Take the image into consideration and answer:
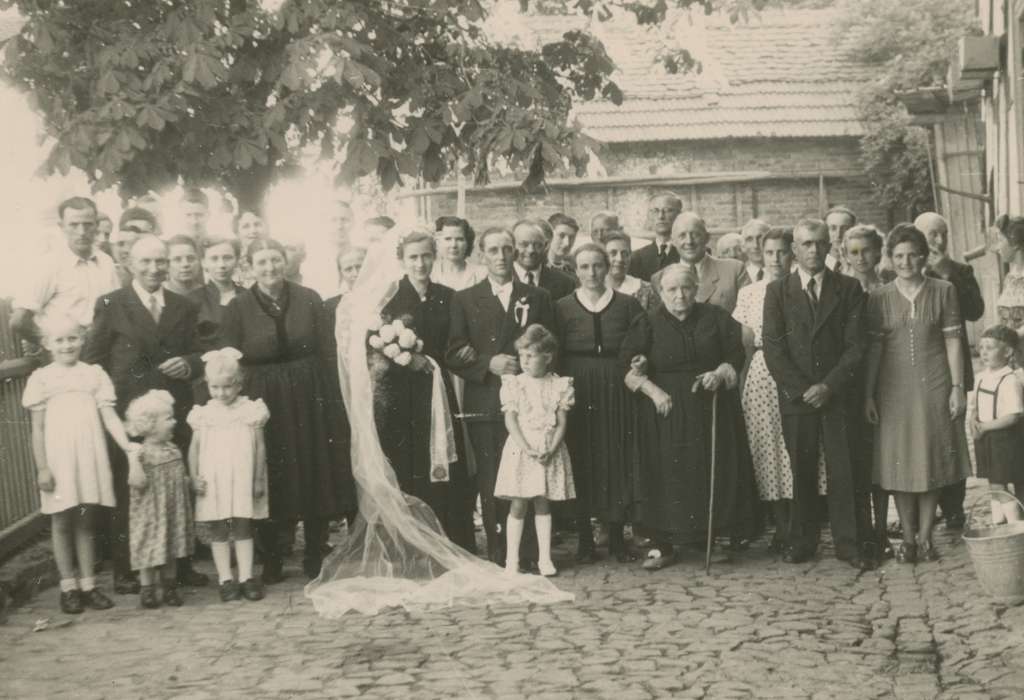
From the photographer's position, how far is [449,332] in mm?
8648

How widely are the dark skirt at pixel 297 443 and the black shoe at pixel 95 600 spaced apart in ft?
3.39

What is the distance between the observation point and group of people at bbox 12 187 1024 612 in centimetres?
807

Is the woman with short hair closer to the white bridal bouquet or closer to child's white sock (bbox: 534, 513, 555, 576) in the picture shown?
child's white sock (bbox: 534, 513, 555, 576)

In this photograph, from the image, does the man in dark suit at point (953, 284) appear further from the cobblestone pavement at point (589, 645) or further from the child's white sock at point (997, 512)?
the cobblestone pavement at point (589, 645)

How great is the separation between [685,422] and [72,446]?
3.44 meters

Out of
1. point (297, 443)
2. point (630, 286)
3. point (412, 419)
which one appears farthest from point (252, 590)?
point (630, 286)

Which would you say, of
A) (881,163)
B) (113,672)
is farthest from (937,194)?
(113,672)

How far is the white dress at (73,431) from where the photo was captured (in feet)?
25.1

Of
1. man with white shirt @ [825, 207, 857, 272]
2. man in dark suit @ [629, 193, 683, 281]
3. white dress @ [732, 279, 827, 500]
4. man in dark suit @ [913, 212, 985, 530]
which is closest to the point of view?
white dress @ [732, 279, 827, 500]

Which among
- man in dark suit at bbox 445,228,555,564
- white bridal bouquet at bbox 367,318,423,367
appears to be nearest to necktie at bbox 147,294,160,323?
white bridal bouquet at bbox 367,318,423,367

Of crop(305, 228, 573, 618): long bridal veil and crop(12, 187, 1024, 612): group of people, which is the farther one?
crop(12, 187, 1024, 612): group of people

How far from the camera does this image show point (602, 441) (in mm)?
8578

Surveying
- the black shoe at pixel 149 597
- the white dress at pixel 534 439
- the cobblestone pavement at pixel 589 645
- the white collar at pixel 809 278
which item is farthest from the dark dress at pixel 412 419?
the white collar at pixel 809 278

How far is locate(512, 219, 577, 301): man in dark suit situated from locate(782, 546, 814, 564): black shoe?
2082mm
